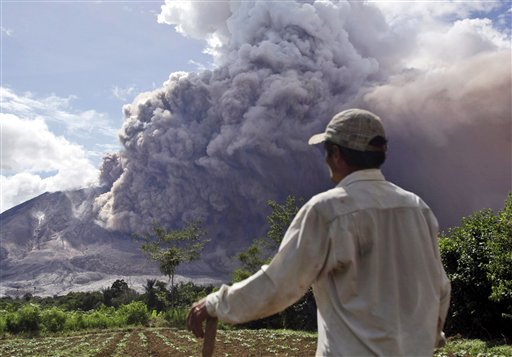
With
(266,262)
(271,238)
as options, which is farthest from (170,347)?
(271,238)

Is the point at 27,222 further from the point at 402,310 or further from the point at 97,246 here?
the point at 402,310

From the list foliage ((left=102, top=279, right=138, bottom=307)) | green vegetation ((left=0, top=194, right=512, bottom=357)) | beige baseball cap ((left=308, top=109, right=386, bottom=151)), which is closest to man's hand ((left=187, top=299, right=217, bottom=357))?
beige baseball cap ((left=308, top=109, right=386, bottom=151))

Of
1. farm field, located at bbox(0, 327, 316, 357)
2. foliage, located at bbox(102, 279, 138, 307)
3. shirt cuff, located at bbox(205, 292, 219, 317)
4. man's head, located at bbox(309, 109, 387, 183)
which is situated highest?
man's head, located at bbox(309, 109, 387, 183)

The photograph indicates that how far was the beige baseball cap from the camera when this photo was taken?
1.93 metres

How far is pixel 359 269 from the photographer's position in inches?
70.6

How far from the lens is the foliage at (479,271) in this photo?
36.8ft

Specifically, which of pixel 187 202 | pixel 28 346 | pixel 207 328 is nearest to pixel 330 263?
pixel 207 328

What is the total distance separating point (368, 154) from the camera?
1.95m

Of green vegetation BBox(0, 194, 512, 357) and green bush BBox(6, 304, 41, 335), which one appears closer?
green vegetation BBox(0, 194, 512, 357)

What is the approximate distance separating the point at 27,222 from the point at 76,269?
126 ft

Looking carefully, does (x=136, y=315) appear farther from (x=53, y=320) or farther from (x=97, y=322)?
(x=53, y=320)

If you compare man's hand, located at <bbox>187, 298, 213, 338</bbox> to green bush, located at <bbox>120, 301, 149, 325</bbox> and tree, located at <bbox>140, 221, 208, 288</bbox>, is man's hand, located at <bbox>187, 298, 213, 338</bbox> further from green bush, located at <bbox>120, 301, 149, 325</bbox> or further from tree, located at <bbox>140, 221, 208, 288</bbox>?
tree, located at <bbox>140, 221, 208, 288</bbox>

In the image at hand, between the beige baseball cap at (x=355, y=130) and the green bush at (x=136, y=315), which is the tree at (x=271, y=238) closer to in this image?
the green bush at (x=136, y=315)

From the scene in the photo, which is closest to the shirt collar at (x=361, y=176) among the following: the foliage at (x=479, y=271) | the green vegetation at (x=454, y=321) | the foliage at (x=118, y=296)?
the green vegetation at (x=454, y=321)
